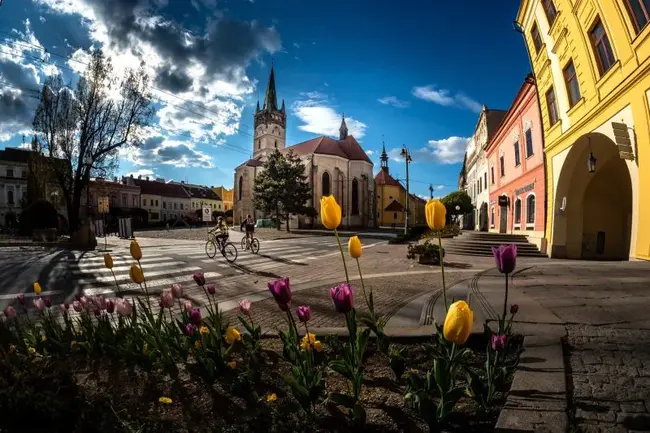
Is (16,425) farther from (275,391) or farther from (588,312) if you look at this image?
(588,312)

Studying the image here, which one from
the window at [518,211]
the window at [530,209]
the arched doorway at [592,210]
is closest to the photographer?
the arched doorway at [592,210]

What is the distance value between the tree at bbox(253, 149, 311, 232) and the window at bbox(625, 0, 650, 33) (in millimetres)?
31097

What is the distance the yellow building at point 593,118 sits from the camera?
776cm

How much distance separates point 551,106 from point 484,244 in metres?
6.49

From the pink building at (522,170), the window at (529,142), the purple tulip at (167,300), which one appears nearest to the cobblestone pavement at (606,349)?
the purple tulip at (167,300)

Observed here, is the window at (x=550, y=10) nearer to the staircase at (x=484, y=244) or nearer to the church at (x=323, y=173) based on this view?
the staircase at (x=484, y=244)

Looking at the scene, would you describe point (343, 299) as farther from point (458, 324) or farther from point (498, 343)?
point (498, 343)

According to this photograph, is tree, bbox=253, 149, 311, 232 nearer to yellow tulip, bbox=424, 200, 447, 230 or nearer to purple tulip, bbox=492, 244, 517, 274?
yellow tulip, bbox=424, 200, 447, 230

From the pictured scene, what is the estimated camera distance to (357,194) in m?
53.1

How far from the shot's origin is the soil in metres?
1.67

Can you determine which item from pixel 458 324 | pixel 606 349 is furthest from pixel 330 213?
pixel 606 349

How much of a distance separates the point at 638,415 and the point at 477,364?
0.80m

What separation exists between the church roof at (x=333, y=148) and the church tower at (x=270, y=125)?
6979mm

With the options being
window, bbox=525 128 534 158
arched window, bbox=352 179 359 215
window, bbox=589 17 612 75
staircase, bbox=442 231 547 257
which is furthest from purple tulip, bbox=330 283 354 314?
arched window, bbox=352 179 359 215
